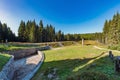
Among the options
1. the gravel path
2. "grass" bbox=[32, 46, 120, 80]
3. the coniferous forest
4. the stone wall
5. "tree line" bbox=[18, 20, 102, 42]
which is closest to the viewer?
"grass" bbox=[32, 46, 120, 80]

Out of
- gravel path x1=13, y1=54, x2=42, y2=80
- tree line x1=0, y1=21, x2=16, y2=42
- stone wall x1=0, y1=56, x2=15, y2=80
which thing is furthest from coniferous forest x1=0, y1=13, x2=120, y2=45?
stone wall x1=0, y1=56, x2=15, y2=80

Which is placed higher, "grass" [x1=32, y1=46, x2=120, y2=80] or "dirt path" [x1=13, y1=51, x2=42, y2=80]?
"grass" [x1=32, y1=46, x2=120, y2=80]

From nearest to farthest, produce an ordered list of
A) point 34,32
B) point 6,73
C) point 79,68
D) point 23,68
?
1. point 6,73
2. point 79,68
3. point 23,68
4. point 34,32

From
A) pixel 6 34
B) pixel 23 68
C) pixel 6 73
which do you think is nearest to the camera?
pixel 6 73

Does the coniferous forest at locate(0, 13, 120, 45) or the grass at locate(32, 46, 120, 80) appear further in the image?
the coniferous forest at locate(0, 13, 120, 45)

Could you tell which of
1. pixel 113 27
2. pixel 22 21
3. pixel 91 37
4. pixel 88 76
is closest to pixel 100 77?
pixel 88 76

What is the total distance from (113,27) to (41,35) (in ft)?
105

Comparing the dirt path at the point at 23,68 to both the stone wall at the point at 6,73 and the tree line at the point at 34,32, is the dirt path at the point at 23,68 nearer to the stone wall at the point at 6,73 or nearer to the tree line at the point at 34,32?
the stone wall at the point at 6,73

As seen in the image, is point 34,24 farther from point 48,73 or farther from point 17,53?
point 48,73

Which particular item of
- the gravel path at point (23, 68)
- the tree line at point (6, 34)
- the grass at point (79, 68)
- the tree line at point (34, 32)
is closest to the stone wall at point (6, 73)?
the gravel path at point (23, 68)

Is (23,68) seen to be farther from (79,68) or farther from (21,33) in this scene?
(21,33)

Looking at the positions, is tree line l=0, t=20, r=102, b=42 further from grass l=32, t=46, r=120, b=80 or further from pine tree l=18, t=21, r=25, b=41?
grass l=32, t=46, r=120, b=80

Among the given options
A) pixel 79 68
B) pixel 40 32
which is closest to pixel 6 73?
pixel 79 68

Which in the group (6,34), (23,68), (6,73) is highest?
(6,34)
